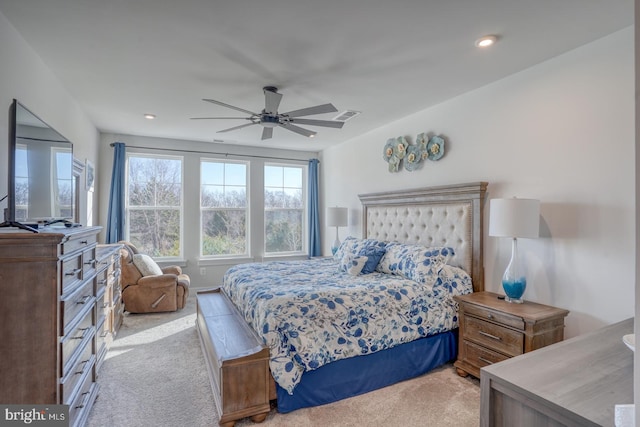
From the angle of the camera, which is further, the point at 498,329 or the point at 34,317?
the point at 498,329

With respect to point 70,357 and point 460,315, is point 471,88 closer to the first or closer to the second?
point 460,315

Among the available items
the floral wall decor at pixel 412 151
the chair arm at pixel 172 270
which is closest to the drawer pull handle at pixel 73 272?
the chair arm at pixel 172 270

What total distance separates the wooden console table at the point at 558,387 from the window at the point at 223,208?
514 cm

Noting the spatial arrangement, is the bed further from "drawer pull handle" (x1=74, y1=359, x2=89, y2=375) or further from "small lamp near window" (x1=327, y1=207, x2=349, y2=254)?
"small lamp near window" (x1=327, y1=207, x2=349, y2=254)

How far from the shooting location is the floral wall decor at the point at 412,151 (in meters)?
3.66

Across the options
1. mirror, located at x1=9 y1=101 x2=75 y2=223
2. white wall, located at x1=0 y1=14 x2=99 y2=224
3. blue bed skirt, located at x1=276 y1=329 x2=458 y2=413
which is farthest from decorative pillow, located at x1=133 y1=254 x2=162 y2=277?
blue bed skirt, located at x1=276 y1=329 x2=458 y2=413

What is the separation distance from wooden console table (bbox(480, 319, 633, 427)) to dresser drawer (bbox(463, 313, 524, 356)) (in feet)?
3.08

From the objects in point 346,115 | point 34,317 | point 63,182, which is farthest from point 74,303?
point 346,115

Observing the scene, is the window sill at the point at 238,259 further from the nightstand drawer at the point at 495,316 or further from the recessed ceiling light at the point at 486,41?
the recessed ceiling light at the point at 486,41

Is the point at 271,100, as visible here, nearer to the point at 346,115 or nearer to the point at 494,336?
the point at 346,115

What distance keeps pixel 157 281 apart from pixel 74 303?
2665mm

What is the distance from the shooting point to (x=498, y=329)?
2.50 metres

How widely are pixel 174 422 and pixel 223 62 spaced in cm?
270

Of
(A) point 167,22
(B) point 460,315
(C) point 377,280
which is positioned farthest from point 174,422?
(A) point 167,22
